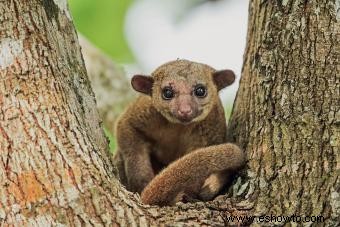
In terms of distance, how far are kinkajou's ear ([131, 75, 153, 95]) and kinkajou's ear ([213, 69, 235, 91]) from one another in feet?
2.16

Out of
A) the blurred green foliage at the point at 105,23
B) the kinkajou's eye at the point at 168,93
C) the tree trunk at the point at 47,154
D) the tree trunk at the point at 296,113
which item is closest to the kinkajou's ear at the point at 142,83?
the kinkajou's eye at the point at 168,93

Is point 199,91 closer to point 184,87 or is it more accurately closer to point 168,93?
point 184,87

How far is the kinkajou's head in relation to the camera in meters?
6.39

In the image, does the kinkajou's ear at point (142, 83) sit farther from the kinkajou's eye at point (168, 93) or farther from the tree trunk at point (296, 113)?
the tree trunk at point (296, 113)

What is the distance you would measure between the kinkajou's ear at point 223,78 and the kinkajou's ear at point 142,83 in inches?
26.0

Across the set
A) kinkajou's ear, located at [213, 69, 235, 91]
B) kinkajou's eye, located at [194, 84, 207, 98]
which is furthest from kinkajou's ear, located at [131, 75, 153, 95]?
kinkajou's ear, located at [213, 69, 235, 91]

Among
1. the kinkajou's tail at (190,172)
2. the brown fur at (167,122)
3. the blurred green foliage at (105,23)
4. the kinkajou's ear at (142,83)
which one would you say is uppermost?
the blurred green foliage at (105,23)

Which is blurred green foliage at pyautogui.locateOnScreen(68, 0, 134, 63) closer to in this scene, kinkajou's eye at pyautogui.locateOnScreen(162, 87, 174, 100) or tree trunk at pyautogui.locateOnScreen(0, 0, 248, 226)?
kinkajou's eye at pyautogui.locateOnScreen(162, 87, 174, 100)

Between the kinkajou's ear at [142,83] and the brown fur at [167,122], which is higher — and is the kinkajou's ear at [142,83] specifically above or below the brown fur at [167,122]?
above

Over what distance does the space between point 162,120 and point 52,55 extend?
215cm

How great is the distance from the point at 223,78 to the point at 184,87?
0.58 metres

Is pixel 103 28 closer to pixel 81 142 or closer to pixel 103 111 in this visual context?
pixel 103 111

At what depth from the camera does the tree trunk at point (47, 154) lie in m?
4.29

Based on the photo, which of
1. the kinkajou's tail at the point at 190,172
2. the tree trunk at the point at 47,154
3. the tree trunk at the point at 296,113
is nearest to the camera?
the tree trunk at the point at 47,154
